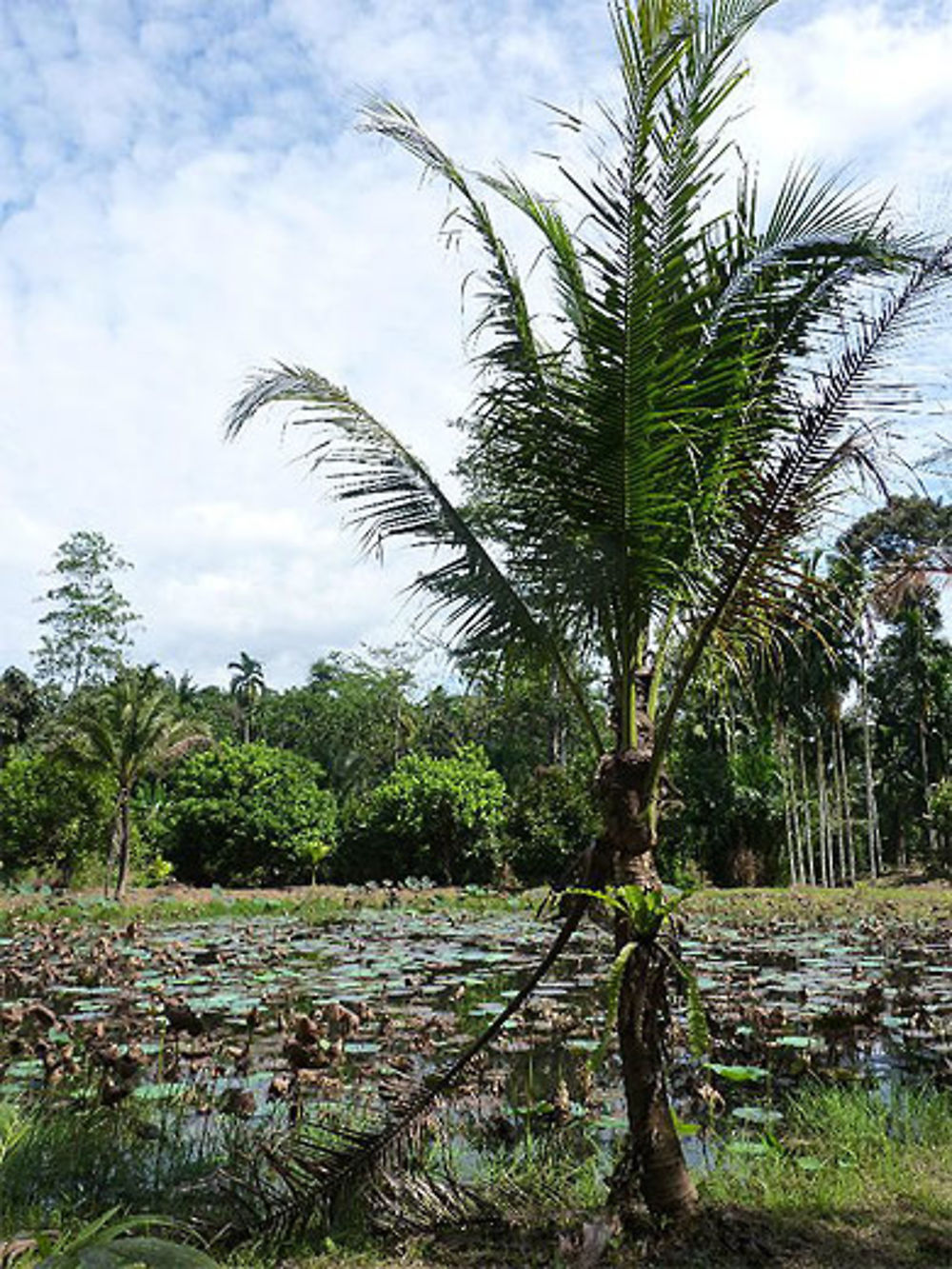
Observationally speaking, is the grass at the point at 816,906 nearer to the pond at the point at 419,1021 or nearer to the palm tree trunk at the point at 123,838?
the pond at the point at 419,1021

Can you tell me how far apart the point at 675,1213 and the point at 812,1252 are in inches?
15.8

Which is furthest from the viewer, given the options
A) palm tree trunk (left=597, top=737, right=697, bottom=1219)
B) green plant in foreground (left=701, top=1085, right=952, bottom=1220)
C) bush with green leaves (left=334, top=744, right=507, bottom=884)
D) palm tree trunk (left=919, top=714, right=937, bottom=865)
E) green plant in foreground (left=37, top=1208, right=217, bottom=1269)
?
palm tree trunk (left=919, top=714, right=937, bottom=865)

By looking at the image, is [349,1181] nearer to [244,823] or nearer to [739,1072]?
[739,1072]

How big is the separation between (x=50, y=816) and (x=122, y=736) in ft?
7.86

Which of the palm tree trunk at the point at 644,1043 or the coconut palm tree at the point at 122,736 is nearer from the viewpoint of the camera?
the palm tree trunk at the point at 644,1043

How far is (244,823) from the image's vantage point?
1955 cm

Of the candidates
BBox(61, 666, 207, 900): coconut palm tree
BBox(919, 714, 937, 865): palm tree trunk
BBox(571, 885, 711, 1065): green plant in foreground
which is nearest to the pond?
BBox(571, 885, 711, 1065): green plant in foreground

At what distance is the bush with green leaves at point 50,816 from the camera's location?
18938mm

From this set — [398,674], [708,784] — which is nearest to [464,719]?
[398,674]

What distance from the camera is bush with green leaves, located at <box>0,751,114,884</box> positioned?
18.9 m

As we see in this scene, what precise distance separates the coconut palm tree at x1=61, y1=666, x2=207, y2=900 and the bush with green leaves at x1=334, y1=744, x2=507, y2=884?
4.49 m

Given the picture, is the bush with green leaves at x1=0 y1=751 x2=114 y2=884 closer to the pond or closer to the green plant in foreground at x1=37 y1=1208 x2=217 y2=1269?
the pond

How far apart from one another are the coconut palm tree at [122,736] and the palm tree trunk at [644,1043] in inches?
635

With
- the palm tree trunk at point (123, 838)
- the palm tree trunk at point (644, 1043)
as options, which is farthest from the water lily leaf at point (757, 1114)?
the palm tree trunk at point (123, 838)
